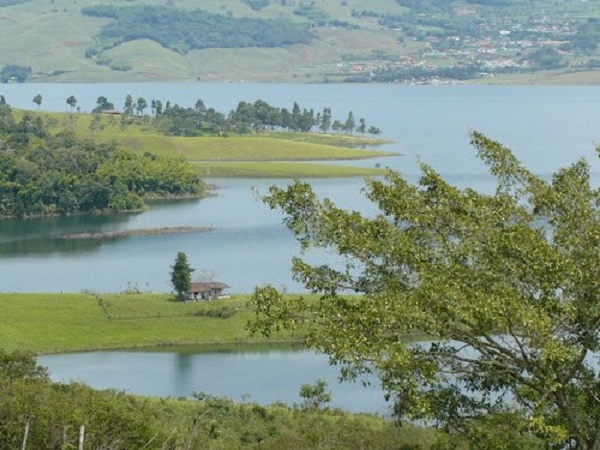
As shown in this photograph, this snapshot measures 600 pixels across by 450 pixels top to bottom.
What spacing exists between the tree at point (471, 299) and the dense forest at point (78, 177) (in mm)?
65839

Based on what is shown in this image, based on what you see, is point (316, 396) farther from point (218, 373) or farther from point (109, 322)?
Answer: point (109, 322)

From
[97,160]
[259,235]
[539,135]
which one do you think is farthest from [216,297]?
[539,135]

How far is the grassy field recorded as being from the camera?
326 ft

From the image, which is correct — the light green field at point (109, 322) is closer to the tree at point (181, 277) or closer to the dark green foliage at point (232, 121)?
the tree at point (181, 277)

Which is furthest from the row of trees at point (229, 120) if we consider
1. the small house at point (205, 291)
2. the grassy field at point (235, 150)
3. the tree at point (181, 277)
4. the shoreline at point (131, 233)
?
the tree at point (181, 277)

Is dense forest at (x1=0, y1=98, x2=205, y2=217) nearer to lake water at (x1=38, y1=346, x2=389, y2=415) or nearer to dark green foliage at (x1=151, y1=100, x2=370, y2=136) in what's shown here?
dark green foliage at (x1=151, y1=100, x2=370, y2=136)

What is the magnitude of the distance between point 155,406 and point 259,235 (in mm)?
41785

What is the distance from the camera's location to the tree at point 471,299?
12836 millimetres

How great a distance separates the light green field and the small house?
0.64m

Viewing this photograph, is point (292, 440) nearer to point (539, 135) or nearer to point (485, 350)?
point (485, 350)

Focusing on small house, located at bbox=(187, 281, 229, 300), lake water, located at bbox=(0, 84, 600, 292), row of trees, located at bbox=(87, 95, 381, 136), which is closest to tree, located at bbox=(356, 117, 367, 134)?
row of trees, located at bbox=(87, 95, 381, 136)

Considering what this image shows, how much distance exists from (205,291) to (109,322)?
4698mm

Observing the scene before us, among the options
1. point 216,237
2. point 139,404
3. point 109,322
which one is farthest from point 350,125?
point 139,404

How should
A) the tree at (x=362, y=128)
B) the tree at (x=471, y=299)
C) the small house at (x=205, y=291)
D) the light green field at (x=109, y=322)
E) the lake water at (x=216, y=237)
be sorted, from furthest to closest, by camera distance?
the tree at (x=362, y=128), the lake water at (x=216, y=237), the small house at (x=205, y=291), the light green field at (x=109, y=322), the tree at (x=471, y=299)
